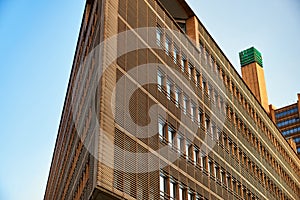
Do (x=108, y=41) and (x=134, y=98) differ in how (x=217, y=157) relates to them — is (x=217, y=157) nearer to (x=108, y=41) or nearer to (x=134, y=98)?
(x=134, y=98)

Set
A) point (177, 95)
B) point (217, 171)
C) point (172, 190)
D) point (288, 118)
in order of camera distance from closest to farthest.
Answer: point (172, 190)
point (177, 95)
point (217, 171)
point (288, 118)

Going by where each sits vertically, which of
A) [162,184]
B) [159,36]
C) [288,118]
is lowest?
[162,184]

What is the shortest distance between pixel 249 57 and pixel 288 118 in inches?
971

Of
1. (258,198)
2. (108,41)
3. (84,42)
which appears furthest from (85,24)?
(258,198)

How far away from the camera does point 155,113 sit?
34.9 metres

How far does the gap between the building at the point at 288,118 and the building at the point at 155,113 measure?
3582 inches

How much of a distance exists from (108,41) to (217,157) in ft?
57.5

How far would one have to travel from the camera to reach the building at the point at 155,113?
30.4m

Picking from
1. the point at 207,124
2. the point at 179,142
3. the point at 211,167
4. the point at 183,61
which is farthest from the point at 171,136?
the point at 183,61

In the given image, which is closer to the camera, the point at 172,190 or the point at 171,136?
the point at 172,190

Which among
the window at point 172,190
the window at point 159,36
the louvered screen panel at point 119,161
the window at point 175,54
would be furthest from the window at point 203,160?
the louvered screen panel at point 119,161

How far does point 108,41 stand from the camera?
1296 inches

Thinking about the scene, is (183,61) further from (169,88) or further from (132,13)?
(132,13)

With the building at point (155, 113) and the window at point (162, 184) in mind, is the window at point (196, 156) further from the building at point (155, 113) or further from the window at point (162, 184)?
the window at point (162, 184)
